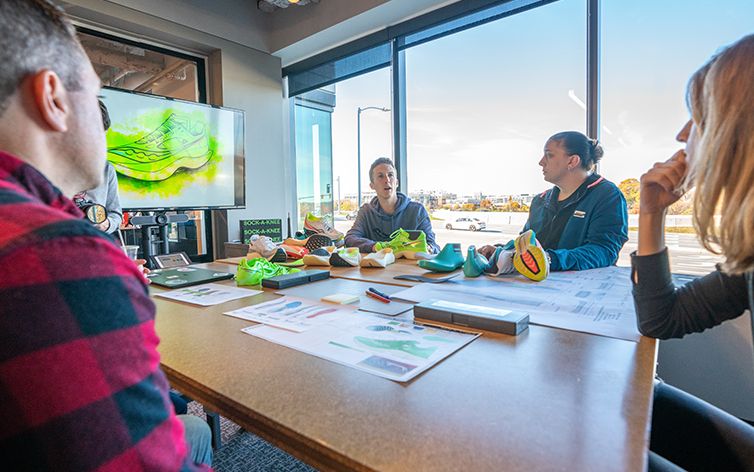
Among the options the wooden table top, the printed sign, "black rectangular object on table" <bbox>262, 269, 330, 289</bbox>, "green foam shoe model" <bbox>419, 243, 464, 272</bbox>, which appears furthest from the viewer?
the printed sign

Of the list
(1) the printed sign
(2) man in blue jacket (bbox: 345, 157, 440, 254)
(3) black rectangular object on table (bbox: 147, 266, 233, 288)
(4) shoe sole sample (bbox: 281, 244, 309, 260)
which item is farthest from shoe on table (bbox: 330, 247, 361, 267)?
(1) the printed sign

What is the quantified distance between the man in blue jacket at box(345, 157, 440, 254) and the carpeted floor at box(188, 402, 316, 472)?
1.28m

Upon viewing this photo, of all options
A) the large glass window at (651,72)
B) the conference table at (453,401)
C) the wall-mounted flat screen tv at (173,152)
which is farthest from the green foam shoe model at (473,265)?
the wall-mounted flat screen tv at (173,152)

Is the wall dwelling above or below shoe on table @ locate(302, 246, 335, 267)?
above

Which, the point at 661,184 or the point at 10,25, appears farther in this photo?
the point at 661,184

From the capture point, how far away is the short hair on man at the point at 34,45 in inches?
17.3

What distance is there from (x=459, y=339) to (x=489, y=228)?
233cm

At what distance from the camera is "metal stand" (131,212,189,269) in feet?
8.38

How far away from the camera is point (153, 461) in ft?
1.21

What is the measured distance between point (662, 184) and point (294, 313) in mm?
913

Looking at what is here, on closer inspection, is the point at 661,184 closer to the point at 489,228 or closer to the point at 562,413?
the point at 562,413

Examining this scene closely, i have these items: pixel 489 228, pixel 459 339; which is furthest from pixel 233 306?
pixel 489 228

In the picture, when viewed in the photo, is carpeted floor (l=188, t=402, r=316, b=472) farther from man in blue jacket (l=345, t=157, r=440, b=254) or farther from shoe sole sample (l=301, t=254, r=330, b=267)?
man in blue jacket (l=345, t=157, r=440, b=254)

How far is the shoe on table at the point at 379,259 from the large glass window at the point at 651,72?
122 cm
